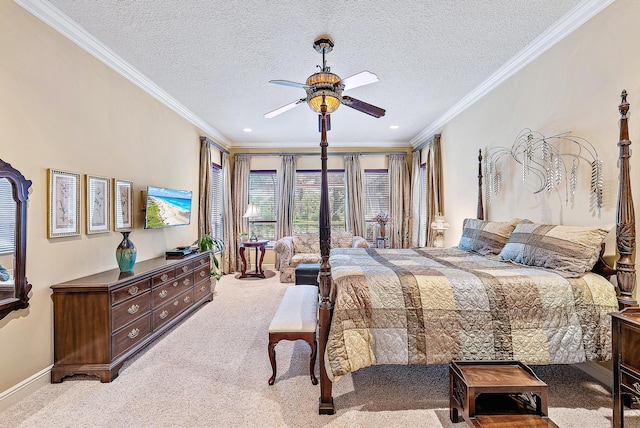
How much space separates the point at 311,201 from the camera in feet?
22.1

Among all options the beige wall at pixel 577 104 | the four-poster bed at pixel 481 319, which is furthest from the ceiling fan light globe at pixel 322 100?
the beige wall at pixel 577 104

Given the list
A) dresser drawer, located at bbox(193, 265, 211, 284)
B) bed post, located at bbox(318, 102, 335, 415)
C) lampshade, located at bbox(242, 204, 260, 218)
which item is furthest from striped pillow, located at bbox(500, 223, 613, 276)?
lampshade, located at bbox(242, 204, 260, 218)

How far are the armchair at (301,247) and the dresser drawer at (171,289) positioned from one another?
1.99 m

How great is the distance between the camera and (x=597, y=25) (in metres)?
2.24

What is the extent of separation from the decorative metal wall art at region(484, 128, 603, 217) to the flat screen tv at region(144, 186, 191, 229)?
413 centimetres

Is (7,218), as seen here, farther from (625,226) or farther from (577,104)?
(577,104)

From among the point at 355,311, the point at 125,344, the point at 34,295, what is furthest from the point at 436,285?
the point at 34,295

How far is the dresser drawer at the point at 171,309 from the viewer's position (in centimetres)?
300

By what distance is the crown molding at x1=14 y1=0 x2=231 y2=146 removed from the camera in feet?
7.14

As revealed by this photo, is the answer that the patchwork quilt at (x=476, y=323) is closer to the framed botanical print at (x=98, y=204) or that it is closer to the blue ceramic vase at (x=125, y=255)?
the blue ceramic vase at (x=125, y=255)

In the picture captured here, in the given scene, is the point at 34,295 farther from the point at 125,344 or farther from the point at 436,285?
the point at 436,285

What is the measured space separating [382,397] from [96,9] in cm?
364

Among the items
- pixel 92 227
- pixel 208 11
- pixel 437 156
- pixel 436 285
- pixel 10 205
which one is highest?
pixel 208 11

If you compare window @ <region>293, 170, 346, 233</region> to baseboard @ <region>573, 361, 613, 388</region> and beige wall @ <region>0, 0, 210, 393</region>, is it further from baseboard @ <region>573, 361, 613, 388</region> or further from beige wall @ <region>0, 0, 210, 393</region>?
baseboard @ <region>573, 361, 613, 388</region>
